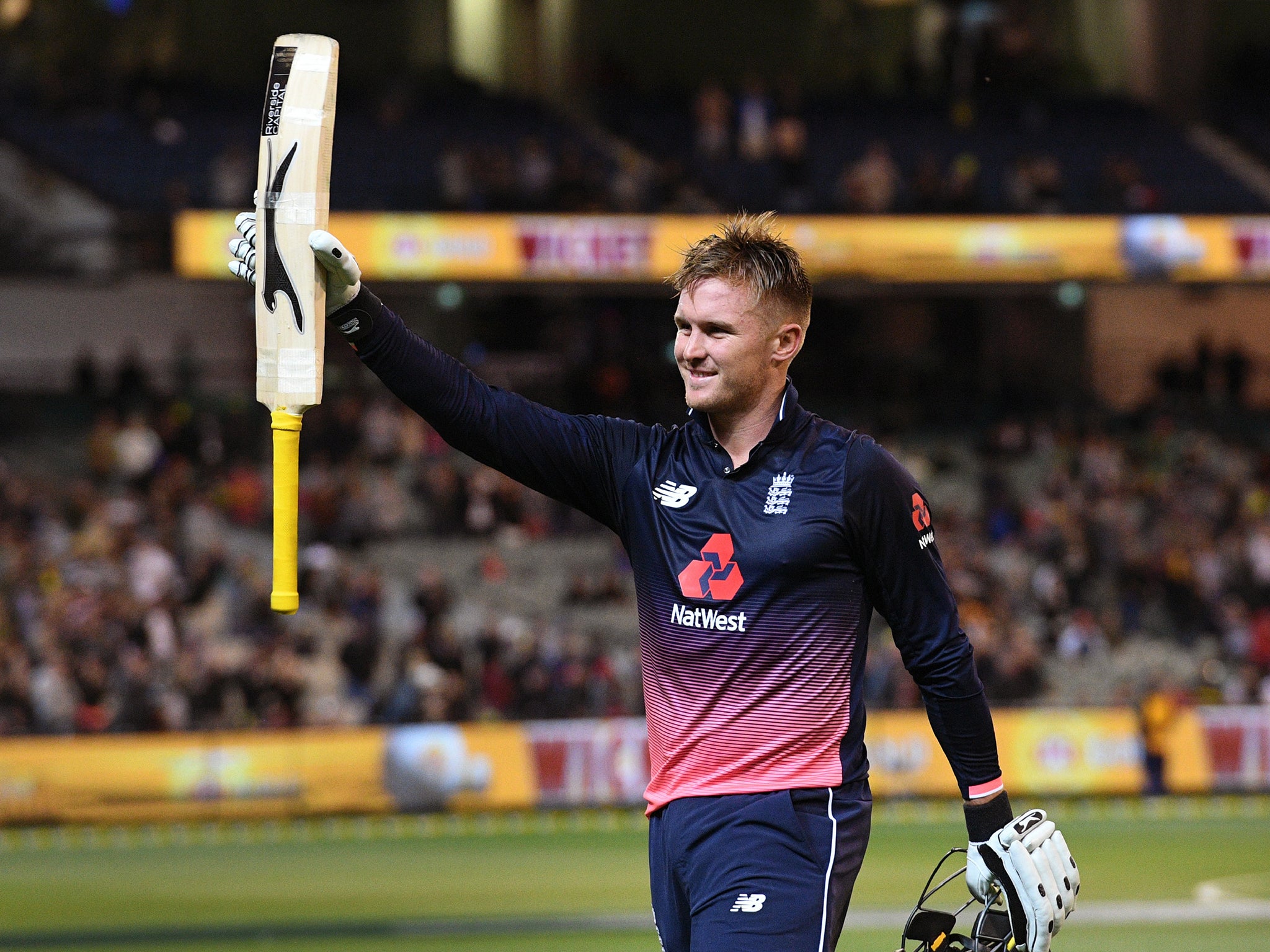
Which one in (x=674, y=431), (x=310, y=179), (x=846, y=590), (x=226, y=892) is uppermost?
(x=310, y=179)

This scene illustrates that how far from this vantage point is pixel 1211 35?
30359 millimetres

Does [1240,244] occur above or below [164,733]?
above

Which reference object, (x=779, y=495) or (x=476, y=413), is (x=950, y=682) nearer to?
(x=779, y=495)

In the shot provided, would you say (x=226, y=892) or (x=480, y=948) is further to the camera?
(x=226, y=892)

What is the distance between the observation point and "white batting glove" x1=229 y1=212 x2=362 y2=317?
4.54 meters

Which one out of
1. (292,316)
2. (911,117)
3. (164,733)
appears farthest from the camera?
(911,117)

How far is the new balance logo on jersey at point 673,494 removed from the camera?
15.3 ft

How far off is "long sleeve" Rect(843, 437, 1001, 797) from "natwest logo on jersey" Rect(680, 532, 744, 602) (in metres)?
0.29

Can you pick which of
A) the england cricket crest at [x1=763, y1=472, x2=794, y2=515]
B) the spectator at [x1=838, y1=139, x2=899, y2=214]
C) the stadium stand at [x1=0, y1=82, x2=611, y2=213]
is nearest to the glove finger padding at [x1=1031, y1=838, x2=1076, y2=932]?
the england cricket crest at [x1=763, y1=472, x2=794, y2=515]

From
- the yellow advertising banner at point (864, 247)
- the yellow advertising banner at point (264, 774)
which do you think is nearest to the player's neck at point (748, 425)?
the yellow advertising banner at point (264, 774)

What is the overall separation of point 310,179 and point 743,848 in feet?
6.22

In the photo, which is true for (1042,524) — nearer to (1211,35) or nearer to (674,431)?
(1211,35)

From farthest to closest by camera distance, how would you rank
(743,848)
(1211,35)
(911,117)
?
1. (1211,35)
2. (911,117)
3. (743,848)

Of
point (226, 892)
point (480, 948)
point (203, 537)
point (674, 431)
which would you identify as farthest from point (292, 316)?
point (203, 537)
